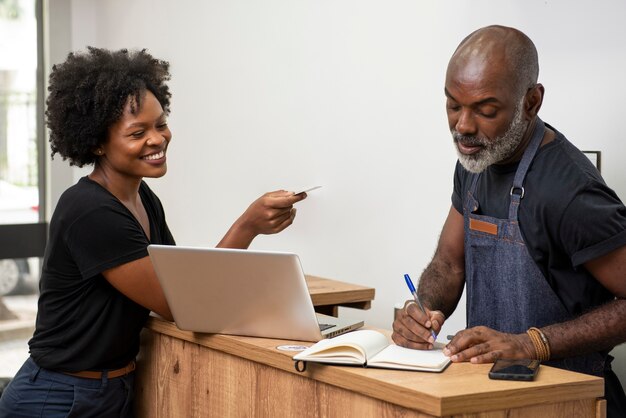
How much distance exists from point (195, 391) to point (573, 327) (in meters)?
0.98

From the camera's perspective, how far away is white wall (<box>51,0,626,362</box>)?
9.75 feet

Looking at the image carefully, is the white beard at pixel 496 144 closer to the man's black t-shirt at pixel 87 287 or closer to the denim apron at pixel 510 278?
the denim apron at pixel 510 278

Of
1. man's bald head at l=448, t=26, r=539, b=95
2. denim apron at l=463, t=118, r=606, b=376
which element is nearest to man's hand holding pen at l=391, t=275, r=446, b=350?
denim apron at l=463, t=118, r=606, b=376

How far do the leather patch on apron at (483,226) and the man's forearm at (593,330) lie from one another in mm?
336

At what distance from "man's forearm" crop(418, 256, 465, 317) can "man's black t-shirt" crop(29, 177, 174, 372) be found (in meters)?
0.80

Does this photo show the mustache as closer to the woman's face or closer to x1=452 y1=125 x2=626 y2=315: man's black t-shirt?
x1=452 y1=125 x2=626 y2=315: man's black t-shirt

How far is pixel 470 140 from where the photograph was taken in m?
2.29

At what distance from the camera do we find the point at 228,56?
4.62 metres

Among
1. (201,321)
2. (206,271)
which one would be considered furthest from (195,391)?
(206,271)

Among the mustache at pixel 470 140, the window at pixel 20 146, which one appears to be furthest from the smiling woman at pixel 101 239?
the window at pixel 20 146

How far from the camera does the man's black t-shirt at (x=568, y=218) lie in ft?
6.97

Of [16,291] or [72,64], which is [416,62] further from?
[16,291]

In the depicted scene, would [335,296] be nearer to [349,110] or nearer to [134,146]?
[134,146]

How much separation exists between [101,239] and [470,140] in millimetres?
999
